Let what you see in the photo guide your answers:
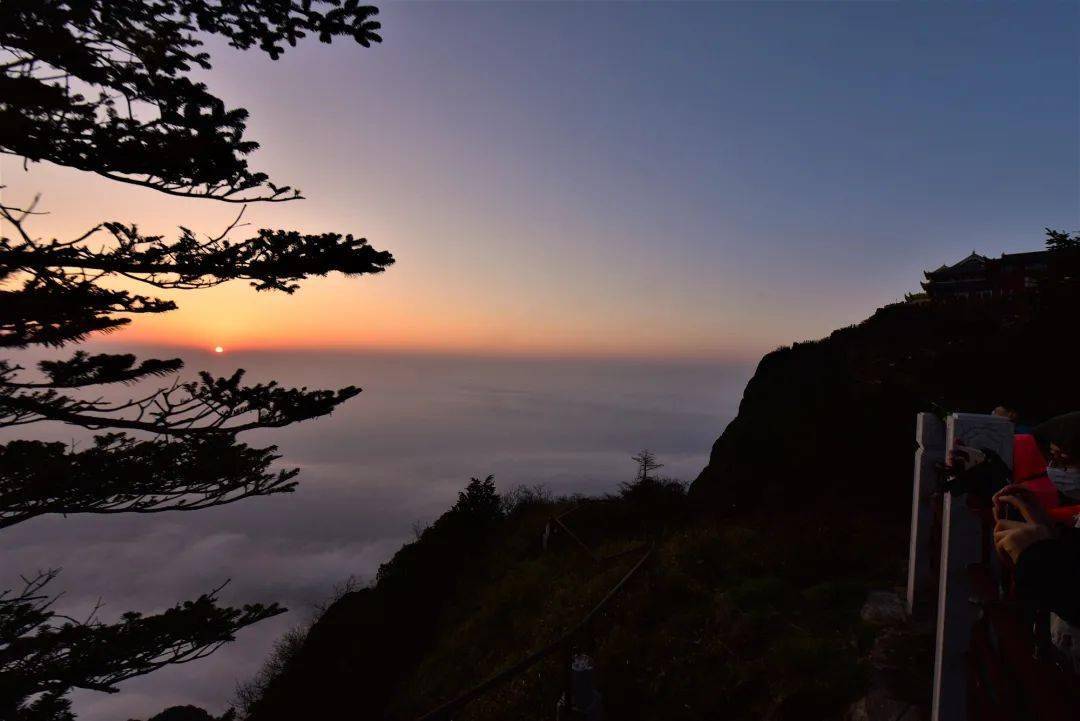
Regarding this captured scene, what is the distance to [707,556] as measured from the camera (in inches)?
425

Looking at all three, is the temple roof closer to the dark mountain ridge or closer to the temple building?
the temple building

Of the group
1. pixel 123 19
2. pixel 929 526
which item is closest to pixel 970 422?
pixel 929 526

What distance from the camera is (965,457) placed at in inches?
162

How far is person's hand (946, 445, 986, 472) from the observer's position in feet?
12.9

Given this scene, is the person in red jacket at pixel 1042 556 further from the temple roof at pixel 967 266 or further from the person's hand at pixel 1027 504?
the temple roof at pixel 967 266

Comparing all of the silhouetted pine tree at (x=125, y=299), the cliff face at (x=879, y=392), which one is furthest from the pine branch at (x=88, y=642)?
the cliff face at (x=879, y=392)

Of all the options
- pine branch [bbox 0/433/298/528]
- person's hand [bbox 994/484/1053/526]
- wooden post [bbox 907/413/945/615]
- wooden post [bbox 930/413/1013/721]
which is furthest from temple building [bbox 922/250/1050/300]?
pine branch [bbox 0/433/298/528]

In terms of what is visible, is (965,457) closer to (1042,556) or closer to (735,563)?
(1042,556)

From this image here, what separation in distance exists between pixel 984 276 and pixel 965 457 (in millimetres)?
29066

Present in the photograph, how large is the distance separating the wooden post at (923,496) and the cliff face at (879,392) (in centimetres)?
348

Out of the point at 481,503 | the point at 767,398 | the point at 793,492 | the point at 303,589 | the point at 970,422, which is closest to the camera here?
the point at 970,422

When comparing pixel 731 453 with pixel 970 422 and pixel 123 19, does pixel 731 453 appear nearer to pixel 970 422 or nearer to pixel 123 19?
pixel 970 422

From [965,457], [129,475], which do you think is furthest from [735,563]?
[129,475]

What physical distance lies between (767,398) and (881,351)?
446 centimetres
